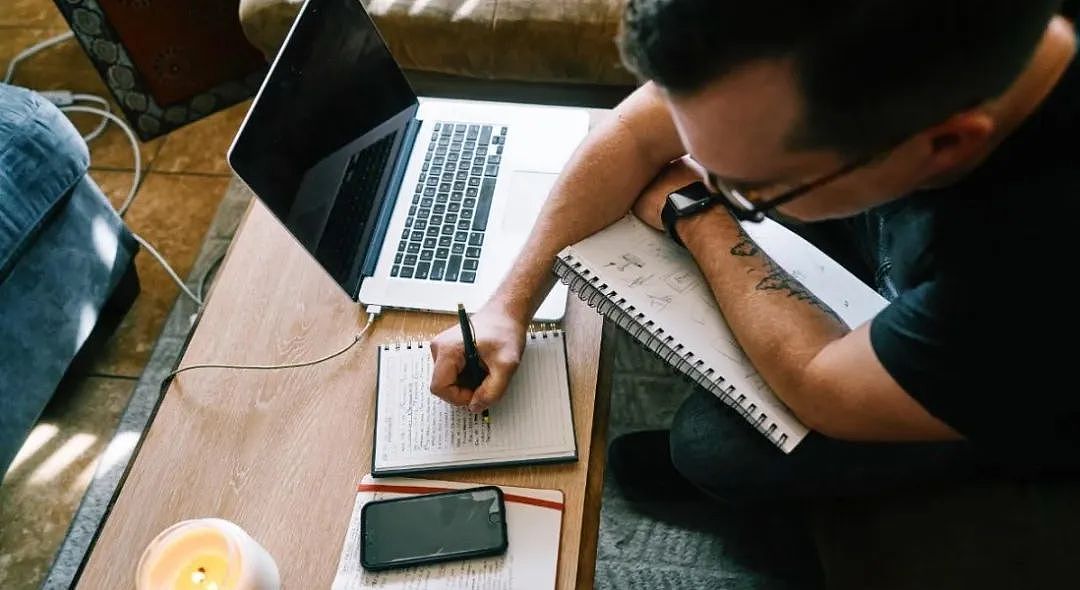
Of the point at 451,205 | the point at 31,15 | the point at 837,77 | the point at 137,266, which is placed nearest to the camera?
the point at 837,77

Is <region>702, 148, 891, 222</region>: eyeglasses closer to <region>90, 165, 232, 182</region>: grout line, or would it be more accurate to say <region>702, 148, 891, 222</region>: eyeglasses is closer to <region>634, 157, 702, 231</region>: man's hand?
<region>634, 157, 702, 231</region>: man's hand

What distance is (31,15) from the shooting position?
234 cm

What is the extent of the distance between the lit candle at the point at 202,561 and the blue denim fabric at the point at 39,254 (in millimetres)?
803

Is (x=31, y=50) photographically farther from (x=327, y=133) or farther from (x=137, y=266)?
(x=327, y=133)

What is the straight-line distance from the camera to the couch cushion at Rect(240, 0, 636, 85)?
4.88ft

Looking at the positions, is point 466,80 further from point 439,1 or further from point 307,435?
point 307,435

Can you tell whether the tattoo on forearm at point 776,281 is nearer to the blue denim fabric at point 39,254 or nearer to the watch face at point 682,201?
the watch face at point 682,201

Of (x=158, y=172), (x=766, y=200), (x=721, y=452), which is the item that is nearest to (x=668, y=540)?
(x=721, y=452)

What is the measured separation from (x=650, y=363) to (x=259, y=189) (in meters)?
0.86

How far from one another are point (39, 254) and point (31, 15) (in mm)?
1324

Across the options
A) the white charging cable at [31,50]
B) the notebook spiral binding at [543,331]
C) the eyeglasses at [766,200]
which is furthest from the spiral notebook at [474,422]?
the white charging cable at [31,50]

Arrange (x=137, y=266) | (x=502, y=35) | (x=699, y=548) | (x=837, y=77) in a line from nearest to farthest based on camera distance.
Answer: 1. (x=837, y=77)
2. (x=699, y=548)
3. (x=502, y=35)
4. (x=137, y=266)

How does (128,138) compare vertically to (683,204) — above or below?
below

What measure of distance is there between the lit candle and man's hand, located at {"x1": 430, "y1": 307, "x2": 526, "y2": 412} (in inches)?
9.7
